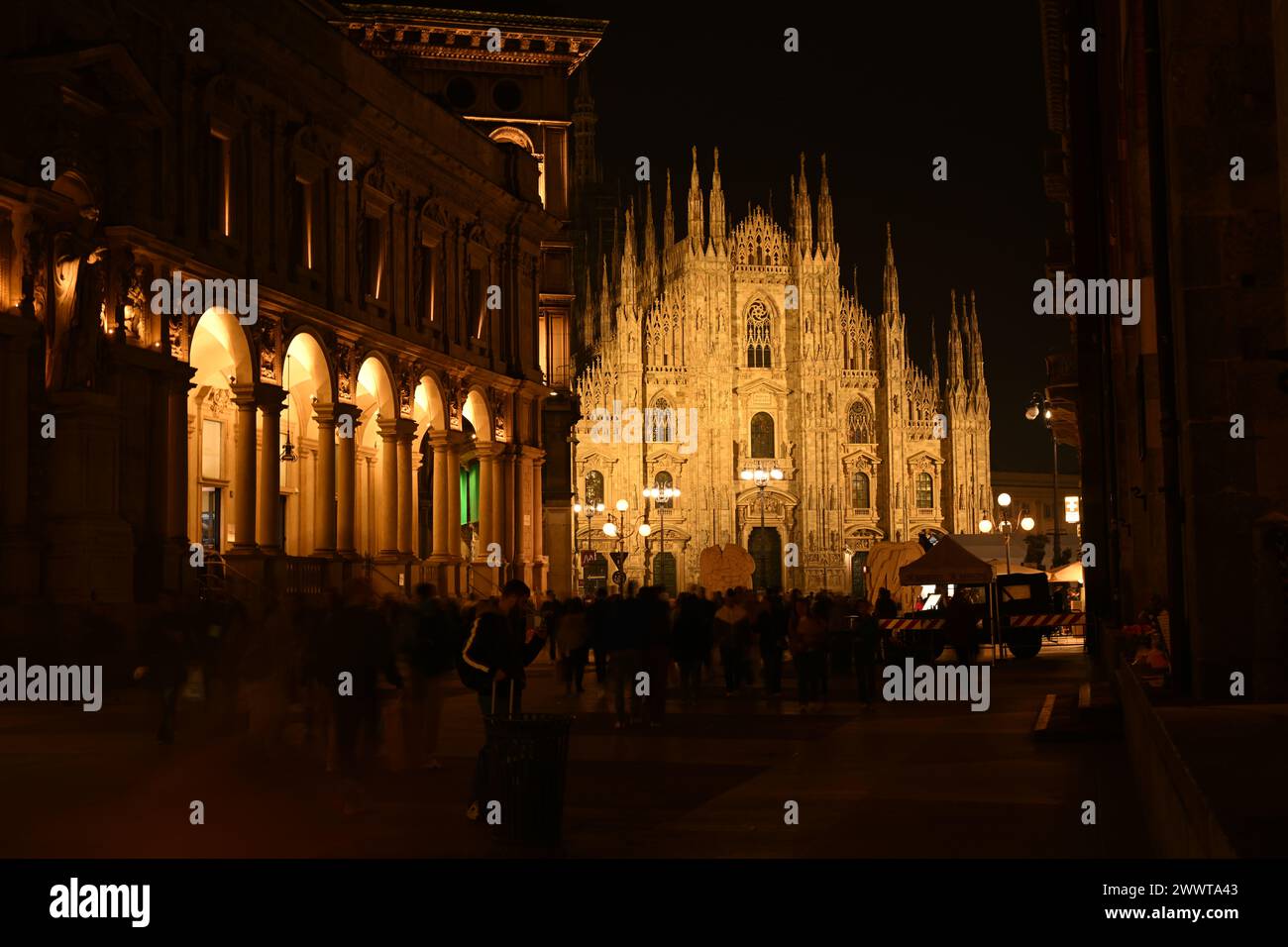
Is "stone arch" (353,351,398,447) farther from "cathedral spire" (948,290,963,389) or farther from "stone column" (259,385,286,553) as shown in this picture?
"cathedral spire" (948,290,963,389)

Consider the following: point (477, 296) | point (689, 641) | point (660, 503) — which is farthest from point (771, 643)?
point (660, 503)

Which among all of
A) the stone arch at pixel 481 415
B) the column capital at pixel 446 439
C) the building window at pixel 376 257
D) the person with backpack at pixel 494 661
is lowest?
the person with backpack at pixel 494 661

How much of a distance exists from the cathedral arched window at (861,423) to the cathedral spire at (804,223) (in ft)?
29.5

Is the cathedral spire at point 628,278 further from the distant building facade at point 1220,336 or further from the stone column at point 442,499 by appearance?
the distant building facade at point 1220,336

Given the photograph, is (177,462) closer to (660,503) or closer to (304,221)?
(304,221)

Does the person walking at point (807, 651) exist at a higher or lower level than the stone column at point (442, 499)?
lower

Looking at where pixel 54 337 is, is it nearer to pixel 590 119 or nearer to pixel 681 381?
pixel 681 381

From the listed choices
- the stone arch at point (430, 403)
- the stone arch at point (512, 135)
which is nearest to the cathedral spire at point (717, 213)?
the stone arch at point (512, 135)

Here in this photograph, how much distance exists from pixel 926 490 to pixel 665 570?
51.3 ft

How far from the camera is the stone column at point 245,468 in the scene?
101 feet

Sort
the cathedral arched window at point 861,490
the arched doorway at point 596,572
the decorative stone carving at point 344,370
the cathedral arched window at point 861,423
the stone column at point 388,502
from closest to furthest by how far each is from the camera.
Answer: the decorative stone carving at point 344,370, the stone column at point 388,502, the arched doorway at point 596,572, the cathedral arched window at point 861,490, the cathedral arched window at point 861,423
